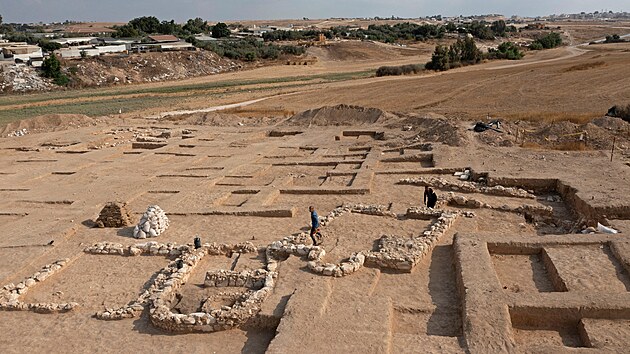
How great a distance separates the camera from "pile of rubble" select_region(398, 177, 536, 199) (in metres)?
14.2

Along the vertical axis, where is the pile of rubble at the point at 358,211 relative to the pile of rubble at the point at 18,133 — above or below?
above

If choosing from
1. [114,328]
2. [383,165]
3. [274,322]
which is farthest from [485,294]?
[383,165]

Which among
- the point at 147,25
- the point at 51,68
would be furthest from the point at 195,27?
the point at 51,68

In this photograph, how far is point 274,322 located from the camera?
25.7 ft

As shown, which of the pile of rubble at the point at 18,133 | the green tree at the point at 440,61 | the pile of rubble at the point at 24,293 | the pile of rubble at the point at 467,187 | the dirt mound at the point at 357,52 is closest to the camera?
the pile of rubble at the point at 24,293

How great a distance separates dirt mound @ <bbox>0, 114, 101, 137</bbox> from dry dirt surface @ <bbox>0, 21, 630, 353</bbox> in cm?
513

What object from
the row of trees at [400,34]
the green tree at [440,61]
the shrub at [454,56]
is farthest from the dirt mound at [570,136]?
the row of trees at [400,34]

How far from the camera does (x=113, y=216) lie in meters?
12.7

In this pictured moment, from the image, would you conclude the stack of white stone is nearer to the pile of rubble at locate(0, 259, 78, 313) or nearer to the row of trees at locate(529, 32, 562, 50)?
the pile of rubble at locate(0, 259, 78, 313)

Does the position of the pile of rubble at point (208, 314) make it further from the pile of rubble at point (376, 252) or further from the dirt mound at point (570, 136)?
the dirt mound at point (570, 136)

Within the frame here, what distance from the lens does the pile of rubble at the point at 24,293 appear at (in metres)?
8.70

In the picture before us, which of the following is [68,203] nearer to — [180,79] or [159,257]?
[159,257]

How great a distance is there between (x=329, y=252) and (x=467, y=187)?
6.12 meters

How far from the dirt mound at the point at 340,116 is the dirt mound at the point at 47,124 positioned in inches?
482
